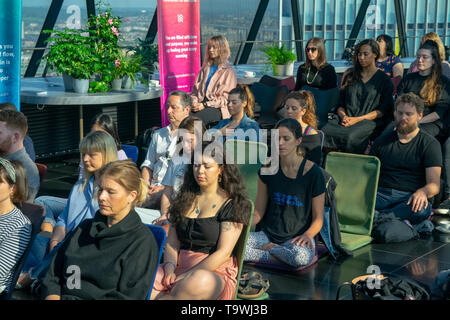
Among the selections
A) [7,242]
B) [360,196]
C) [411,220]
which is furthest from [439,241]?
[7,242]

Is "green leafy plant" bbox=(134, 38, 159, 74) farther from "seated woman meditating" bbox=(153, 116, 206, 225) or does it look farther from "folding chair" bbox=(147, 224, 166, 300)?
"folding chair" bbox=(147, 224, 166, 300)

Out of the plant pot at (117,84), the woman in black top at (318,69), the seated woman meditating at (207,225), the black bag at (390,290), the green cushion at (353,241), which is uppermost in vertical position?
the woman in black top at (318,69)

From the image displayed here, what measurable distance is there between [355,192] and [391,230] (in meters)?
0.42

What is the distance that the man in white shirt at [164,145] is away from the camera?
5211 millimetres

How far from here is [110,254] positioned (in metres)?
2.91

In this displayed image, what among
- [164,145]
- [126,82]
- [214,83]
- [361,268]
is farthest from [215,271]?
[126,82]

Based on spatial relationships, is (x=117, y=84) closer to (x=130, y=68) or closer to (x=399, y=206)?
(x=130, y=68)

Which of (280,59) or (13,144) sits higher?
(280,59)

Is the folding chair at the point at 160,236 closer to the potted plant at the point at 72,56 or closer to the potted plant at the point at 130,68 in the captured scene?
the potted plant at the point at 72,56

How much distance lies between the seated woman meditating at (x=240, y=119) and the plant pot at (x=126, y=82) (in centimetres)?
185

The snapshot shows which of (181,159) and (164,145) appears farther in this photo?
(164,145)

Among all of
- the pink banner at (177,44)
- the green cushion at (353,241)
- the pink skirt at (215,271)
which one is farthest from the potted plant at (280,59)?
the pink skirt at (215,271)

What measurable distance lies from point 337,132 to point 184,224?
130 inches

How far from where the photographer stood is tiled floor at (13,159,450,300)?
13.2 ft
